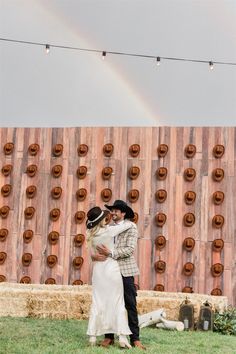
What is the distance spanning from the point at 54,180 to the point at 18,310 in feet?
8.47

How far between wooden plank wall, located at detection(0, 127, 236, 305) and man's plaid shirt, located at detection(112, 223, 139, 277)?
13.9 feet

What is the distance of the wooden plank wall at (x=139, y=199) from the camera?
32.9 feet

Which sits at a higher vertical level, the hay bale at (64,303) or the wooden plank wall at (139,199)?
the wooden plank wall at (139,199)

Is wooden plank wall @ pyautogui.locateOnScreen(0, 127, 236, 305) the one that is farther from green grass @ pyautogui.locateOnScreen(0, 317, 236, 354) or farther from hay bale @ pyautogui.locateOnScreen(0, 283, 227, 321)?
green grass @ pyautogui.locateOnScreen(0, 317, 236, 354)

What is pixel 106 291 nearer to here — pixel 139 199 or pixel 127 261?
pixel 127 261

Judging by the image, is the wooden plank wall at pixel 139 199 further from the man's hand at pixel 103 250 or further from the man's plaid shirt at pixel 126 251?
the man's hand at pixel 103 250

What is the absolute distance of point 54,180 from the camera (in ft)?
35.4

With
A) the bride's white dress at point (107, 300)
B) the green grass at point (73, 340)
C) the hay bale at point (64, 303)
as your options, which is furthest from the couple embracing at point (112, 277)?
the hay bale at point (64, 303)

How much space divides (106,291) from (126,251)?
385 mm

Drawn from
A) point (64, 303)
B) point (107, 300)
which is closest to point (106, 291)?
point (107, 300)

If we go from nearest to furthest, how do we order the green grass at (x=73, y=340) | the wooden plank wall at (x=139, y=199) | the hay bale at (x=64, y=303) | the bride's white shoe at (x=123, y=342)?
1. the green grass at (x=73, y=340)
2. the bride's white shoe at (x=123, y=342)
3. the hay bale at (x=64, y=303)
4. the wooden plank wall at (x=139, y=199)

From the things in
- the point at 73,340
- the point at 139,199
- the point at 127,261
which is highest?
the point at 139,199

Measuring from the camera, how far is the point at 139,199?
1038 cm

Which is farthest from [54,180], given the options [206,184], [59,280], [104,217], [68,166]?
[104,217]
